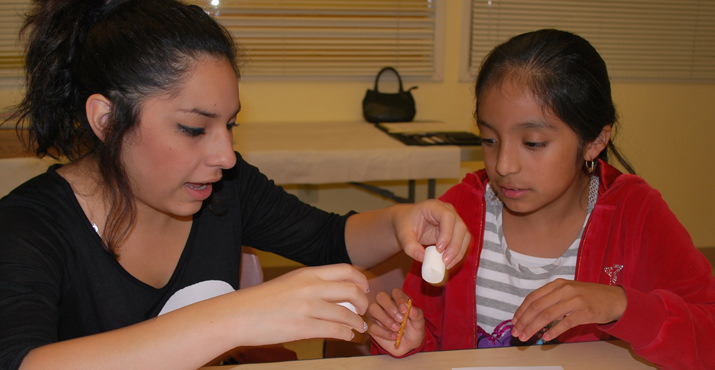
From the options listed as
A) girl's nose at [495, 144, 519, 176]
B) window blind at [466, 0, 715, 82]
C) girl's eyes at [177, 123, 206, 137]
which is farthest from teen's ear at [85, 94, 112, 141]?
window blind at [466, 0, 715, 82]

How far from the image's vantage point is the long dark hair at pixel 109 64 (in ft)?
3.22

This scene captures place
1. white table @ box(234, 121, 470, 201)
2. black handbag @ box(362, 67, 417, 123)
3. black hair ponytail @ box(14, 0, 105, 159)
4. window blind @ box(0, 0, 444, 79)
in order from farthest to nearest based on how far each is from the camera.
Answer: black handbag @ box(362, 67, 417, 123) → window blind @ box(0, 0, 444, 79) → white table @ box(234, 121, 470, 201) → black hair ponytail @ box(14, 0, 105, 159)

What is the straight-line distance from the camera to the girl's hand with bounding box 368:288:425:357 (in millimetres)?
1036

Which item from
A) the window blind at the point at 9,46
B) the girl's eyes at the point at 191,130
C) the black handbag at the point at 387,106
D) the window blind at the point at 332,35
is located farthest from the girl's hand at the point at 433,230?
the window blind at the point at 9,46

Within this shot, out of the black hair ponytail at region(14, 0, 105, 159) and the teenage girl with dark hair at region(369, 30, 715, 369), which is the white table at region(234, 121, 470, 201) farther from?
the black hair ponytail at region(14, 0, 105, 159)

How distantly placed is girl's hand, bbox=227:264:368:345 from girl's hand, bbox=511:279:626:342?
1.01 feet

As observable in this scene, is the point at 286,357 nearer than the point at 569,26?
Yes

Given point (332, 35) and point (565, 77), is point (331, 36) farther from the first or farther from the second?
point (565, 77)

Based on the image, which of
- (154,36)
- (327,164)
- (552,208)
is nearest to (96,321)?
(154,36)

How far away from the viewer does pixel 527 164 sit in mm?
1211

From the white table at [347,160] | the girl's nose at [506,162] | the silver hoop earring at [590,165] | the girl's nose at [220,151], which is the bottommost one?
the white table at [347,160]

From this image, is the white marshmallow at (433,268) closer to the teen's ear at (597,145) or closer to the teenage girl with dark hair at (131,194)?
the teenage girl with dark hair at (131,194)

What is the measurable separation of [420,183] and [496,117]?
226 centimetres

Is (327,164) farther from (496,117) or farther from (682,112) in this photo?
(682,112)
